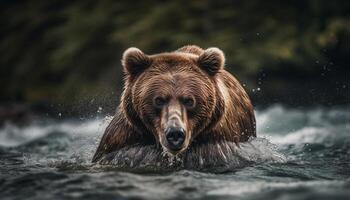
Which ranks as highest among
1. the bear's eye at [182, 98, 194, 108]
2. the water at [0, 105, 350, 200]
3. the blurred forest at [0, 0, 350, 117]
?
the blurred forest at [0, 0, 350, 117]

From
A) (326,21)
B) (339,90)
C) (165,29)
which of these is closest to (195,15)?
(165,29)

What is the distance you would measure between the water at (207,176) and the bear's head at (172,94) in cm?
40

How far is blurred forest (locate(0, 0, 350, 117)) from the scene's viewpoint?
14.9 meters

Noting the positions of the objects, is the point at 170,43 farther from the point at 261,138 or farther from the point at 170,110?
the point at 170,110

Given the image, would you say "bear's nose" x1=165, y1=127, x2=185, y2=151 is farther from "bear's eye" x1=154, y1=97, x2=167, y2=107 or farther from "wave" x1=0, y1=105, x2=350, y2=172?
"wave" x1=0, y1=105, x2=350, y2=172

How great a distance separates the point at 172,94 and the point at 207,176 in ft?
2.34

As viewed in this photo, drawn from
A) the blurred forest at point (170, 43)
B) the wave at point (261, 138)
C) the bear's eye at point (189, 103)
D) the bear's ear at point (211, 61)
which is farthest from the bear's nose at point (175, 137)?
the blurred forest at point (170, 43)

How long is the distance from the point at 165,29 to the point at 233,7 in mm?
1615

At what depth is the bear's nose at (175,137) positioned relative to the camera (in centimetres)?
548

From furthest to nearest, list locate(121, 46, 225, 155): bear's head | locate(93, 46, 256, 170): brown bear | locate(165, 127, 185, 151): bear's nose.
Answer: locate(93, 46, 256, 170): brown bear
locate(121, 46, 225, 155): bear's head
locate(165, 127, 185, 151): bear's nose

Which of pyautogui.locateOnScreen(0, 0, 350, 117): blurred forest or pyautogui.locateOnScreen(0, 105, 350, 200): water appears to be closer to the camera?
pyautogui.locateOnScreen(0, 105, 350, 200): water

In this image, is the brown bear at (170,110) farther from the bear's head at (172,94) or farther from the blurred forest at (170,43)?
the blurred forest at (170,43)

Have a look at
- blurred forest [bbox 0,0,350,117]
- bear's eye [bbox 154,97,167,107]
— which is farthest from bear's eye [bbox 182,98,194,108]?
A: blurred forest [bbox 0,0,350,117]

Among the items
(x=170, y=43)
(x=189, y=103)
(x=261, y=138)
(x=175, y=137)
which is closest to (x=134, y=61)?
(x=189, y=103)
